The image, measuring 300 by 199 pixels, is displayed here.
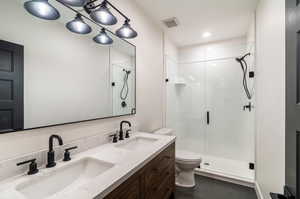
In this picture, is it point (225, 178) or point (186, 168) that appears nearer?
point (186, 168)

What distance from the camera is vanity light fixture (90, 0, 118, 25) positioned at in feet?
4.10

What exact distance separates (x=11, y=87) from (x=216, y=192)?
2522mm

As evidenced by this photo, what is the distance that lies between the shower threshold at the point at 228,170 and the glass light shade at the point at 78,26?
8.73ft

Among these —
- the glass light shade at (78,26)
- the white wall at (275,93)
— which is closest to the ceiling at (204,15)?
the white wall at (275,93)

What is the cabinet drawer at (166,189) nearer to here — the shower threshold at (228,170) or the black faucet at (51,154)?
the black faucet at (51,154)

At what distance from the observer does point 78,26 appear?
1.22 metres

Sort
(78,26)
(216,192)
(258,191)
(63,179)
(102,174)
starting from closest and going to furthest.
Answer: (102,174), (63,179), (78,26), (258,191), (216,192)

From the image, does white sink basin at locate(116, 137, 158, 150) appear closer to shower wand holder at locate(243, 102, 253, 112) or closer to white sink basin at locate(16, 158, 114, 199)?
white sink basin at locate(16, 158, 114, 199)

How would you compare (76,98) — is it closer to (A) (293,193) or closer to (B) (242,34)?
(A) (293,193)

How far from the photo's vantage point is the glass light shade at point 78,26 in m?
1.18

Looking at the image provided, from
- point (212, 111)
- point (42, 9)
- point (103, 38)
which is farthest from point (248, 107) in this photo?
point (42, 9)

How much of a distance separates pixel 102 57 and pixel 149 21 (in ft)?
3.98

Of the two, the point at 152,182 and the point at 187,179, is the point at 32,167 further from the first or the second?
the point at 187,179

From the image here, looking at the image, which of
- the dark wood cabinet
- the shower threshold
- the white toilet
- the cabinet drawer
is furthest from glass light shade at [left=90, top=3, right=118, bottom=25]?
the shower threshold
